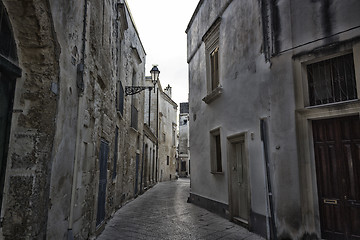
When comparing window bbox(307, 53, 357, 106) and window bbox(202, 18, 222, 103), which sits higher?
window bbox(202, 18, 222, 103)

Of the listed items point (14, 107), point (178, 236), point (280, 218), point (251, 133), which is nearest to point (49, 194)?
point (14, 107)

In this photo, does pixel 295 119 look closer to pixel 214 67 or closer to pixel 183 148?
pixel 214 67

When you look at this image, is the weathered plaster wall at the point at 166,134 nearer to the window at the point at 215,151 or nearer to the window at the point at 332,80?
the window at the point at 215,151

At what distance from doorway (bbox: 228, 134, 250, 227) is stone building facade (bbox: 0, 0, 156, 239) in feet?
10.3

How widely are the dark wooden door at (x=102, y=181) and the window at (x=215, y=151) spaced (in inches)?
126

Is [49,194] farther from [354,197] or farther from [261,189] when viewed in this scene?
[354,197]

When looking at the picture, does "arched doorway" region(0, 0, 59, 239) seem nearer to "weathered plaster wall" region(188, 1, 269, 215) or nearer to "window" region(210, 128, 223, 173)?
"weathered plaster wall" region(188, 1, 269, 215)

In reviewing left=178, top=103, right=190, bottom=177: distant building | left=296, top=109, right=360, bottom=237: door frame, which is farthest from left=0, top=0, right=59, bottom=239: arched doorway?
left=178, top=103, right=190, bottom=177: distant building

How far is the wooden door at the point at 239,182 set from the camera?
20.2ft

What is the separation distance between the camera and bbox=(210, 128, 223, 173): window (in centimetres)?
784

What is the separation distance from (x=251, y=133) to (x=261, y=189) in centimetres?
118

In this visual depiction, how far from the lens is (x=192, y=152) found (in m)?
10.3

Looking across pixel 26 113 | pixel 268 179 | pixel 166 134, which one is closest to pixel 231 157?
pixel 268 179

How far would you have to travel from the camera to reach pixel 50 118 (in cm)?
293
